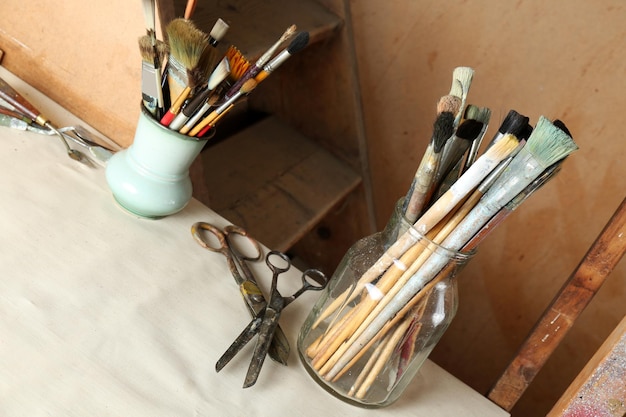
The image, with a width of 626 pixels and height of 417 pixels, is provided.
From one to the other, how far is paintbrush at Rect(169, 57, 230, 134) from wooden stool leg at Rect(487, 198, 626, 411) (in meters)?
0.51

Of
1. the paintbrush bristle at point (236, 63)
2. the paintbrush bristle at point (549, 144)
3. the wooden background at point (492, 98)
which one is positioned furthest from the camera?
the wooden background at point (492, 98)

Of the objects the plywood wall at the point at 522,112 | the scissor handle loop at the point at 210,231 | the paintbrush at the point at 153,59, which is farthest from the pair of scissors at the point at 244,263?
the plywood wall at the point at 522,112

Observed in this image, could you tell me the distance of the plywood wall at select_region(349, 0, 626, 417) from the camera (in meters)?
1.34

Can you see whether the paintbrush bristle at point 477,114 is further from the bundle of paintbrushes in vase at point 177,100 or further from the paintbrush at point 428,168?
the bundle of paintbrushes in vase at point 177,100

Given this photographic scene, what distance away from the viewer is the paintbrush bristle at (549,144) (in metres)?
0.61

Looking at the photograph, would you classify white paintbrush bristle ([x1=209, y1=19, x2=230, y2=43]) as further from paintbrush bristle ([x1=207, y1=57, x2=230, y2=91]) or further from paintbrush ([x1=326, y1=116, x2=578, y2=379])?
paintbrush ([x1=326, y1=116, x2=578, y2=379])

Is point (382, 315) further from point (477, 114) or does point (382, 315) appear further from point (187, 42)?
point (187, 42)

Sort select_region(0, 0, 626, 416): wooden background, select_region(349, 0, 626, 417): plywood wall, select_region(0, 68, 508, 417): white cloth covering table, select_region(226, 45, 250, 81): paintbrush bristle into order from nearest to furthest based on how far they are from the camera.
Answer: select_region(0, 68, 508, 417): white cloth covering table → select_region(226, 45, 250, 81): paintbrush bristle → select_region(0, 0, 626, 416): wooden background → select_region(349, 0, 626, 417): plywood wall

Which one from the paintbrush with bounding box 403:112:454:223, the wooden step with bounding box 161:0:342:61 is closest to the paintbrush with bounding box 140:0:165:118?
the wooden step with bounding box 161:0:342:61

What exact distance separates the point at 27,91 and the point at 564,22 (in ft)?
3.29

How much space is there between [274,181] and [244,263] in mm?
539

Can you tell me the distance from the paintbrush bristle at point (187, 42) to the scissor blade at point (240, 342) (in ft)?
1.04

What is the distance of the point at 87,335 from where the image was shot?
761mm

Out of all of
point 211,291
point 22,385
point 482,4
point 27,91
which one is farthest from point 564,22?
point 22,385
